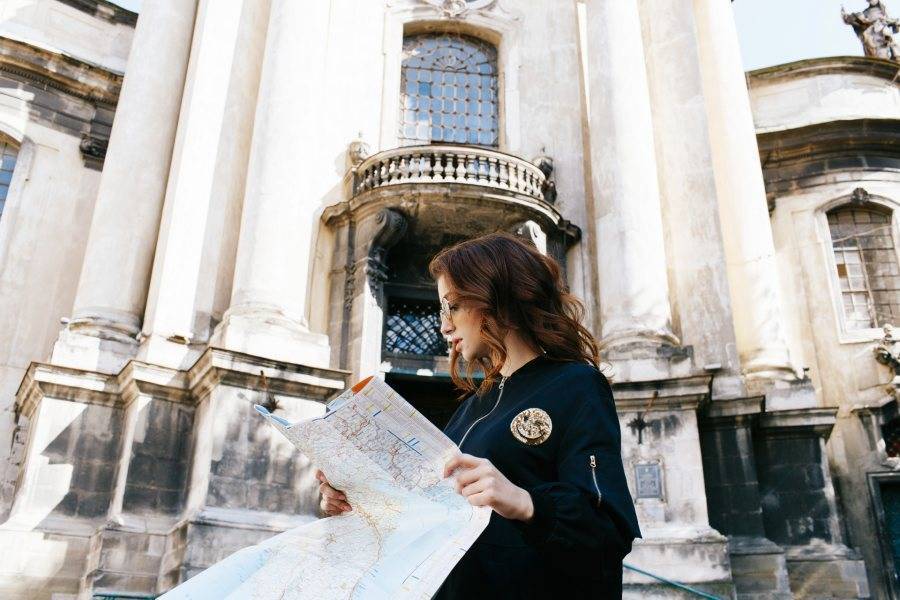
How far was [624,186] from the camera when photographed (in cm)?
1222

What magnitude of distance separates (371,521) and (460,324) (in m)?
0.65

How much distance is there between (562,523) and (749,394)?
34.3 feet

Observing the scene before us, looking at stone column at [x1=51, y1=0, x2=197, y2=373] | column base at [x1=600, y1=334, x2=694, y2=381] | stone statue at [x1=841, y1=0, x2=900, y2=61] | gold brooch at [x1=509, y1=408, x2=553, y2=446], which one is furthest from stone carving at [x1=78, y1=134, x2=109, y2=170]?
stone statue at [x1=841, y1=0, x2=900, y2=61]

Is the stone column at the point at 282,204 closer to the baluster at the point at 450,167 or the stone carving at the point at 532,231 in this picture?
the baluster at the point at 450,167

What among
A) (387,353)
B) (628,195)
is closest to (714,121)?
(628,195)

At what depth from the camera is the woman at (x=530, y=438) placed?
190 centimetres

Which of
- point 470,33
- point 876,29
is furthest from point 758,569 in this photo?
point 876,29

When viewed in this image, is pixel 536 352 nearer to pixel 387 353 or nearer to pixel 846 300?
pixel 387 353

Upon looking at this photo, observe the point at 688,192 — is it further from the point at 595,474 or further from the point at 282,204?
the point at 595,474

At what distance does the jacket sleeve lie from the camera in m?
1.89

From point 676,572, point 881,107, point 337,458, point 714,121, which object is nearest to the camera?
point 337,458

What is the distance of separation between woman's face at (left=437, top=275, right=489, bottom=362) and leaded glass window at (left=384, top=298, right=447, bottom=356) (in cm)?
1001

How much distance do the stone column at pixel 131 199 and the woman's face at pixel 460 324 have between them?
9023 millimetres

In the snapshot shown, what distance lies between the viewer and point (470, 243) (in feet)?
8.26
